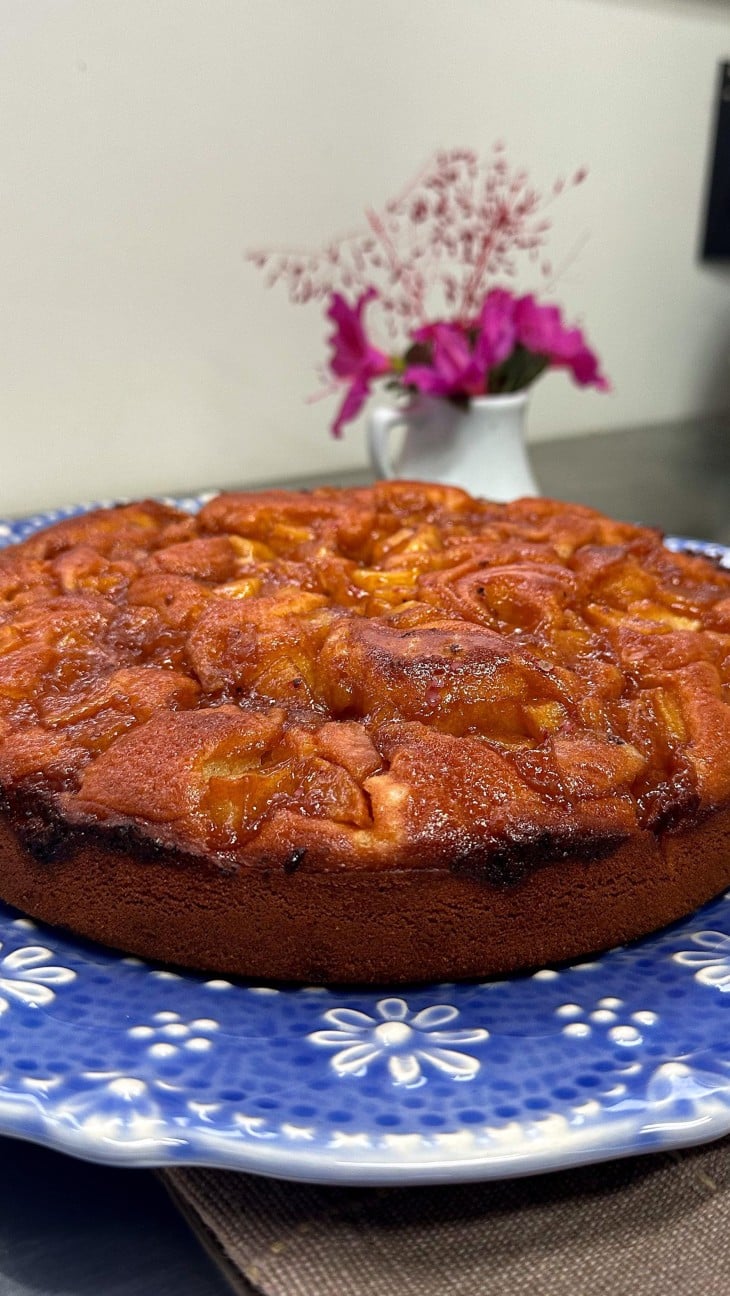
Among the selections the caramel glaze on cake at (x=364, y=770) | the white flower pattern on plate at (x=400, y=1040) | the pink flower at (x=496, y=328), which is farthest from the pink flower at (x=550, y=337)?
the white flower pattern on plate at (x=400, y=1040)

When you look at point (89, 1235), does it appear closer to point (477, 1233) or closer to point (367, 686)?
point (477, 1233)

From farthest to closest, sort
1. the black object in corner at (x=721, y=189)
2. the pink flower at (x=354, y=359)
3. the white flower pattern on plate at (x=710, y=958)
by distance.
A: the black object in corner at (x=721, y=189) < the pink flower at (x=354, y=359) < the white flower pattern on plate at (x=710, y=958)

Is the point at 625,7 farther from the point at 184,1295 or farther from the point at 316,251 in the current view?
the point at 184,1295

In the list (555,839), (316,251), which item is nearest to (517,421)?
(316,251)

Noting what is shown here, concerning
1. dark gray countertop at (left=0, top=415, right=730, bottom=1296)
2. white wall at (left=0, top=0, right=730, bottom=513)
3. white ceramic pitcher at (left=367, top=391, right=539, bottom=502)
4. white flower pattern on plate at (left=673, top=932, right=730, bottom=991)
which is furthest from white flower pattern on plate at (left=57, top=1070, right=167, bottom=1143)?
white wall at (left=0, top=0, right=730, bottom=513)

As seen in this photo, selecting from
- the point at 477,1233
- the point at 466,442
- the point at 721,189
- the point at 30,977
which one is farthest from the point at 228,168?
the point at 477,1233

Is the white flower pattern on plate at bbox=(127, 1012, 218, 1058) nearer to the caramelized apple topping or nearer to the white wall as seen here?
the caramelized apple topping

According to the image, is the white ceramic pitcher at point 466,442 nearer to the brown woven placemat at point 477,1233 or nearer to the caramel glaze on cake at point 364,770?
the caramel glaze on cake at point 364,770
